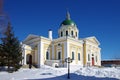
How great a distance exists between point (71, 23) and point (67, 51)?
906 centimetres

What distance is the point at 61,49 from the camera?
4309 centimetres

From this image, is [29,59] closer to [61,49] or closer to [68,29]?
[61,49]

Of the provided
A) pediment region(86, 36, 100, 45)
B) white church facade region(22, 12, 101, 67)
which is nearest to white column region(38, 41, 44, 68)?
white church facade region(22, 12, 101, 67)

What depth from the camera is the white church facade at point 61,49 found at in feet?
139

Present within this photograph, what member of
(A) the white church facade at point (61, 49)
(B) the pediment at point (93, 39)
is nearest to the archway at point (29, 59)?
(A) the white church facade at point (61, 49)

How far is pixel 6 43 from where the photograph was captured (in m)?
32.5

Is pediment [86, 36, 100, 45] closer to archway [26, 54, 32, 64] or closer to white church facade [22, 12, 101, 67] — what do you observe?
white church facade [22, 12, 101, 67]

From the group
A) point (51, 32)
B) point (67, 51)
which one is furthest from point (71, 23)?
point (67, 51)

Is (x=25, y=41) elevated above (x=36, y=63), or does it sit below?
above

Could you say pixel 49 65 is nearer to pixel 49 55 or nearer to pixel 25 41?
pixel 49 55

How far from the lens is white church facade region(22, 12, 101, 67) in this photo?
4222cm

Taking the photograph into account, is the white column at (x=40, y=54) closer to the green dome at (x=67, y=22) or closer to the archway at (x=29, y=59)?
the archway at (x=29, y=59)

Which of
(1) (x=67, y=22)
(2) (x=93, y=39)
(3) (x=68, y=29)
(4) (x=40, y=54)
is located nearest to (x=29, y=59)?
(4) (x=40, y=54)

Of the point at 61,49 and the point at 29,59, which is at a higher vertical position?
the point at 61,49
